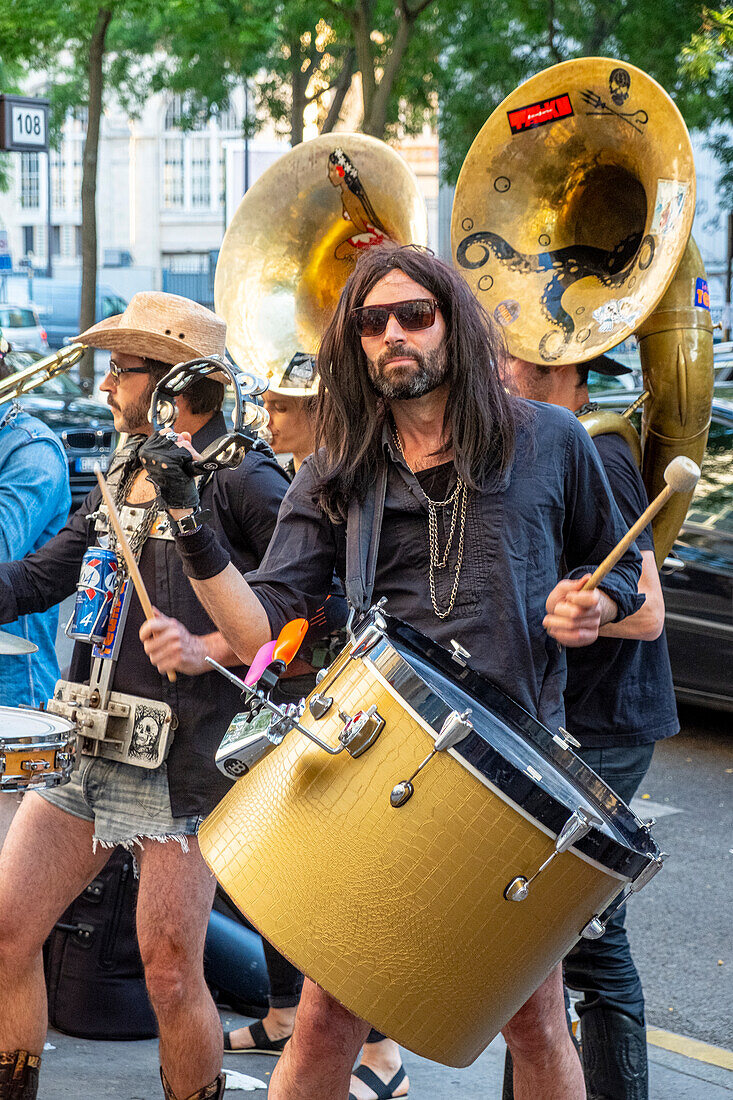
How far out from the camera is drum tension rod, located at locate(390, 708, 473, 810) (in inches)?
78.8

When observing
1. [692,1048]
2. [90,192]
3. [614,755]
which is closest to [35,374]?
[614,755]

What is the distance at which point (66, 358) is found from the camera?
3.37m

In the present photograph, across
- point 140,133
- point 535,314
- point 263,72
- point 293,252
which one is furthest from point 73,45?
point 140,133

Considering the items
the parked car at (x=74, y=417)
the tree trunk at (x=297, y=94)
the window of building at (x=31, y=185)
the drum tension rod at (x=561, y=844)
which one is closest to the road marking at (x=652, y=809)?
the drum tension rod at (x=561, y=844)

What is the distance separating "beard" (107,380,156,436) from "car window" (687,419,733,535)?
376cm

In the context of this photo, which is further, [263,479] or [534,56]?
[534,56]

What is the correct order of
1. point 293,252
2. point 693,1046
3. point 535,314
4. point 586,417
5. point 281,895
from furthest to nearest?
1. point 293,252
2. point 693,1046
3. point 535,314
4. point 586,417
5. point 281,895

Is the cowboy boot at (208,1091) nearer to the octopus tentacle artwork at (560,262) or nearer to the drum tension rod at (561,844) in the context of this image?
the drum tension rod at (561,844)

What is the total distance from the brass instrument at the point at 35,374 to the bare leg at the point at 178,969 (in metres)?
1.26

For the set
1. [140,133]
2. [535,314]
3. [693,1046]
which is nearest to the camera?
[535,314]

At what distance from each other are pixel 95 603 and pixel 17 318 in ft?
81.5

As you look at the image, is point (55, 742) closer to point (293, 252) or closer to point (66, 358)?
point (66, 358)

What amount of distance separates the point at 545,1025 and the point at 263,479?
128cm

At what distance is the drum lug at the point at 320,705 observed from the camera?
2166 millimetres
